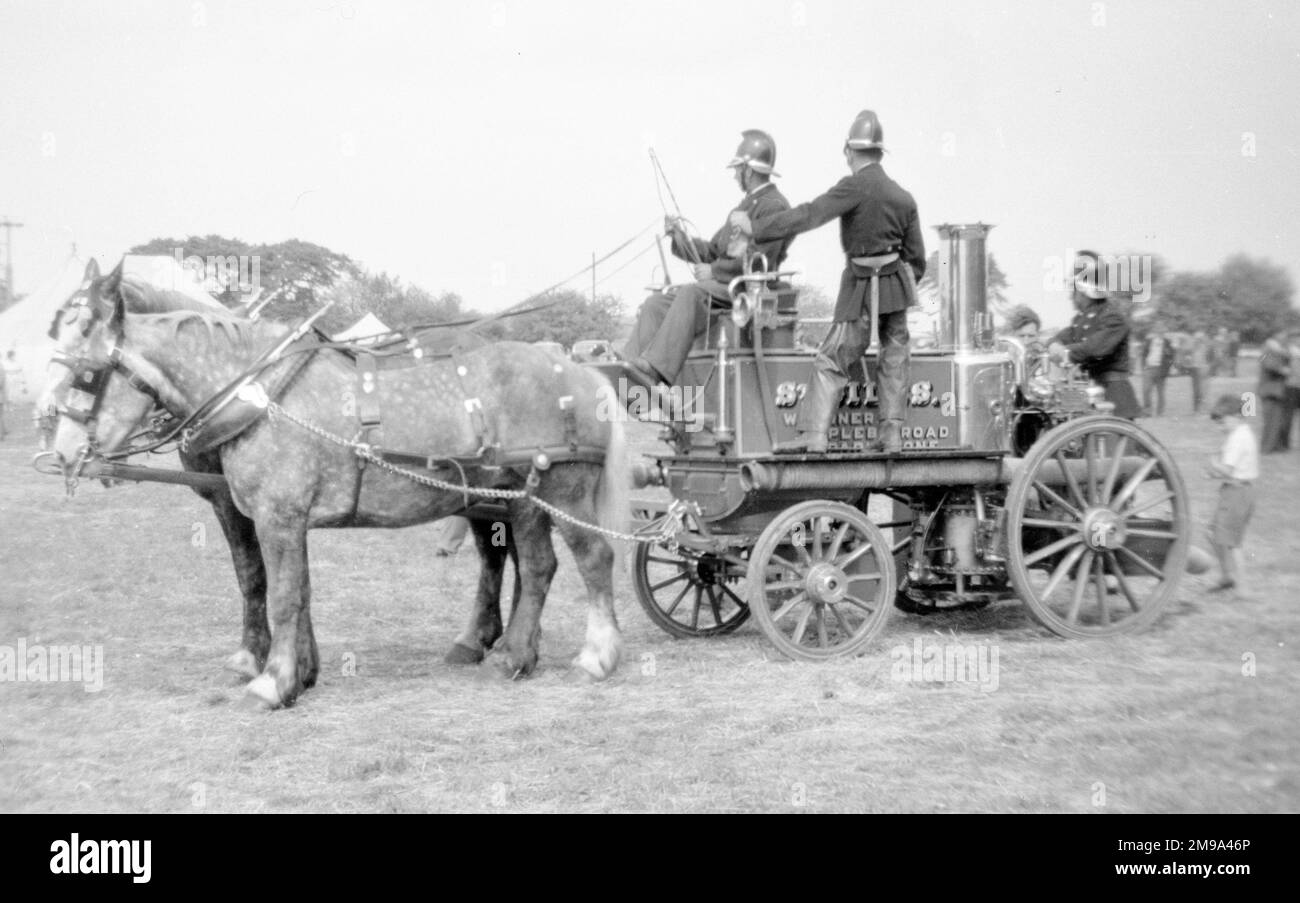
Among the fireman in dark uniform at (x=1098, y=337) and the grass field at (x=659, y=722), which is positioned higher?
the fireman in dark uniform at (x=1098, y=337)

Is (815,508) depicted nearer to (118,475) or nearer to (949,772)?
(949,772)

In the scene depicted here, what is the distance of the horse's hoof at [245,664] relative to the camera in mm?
6844

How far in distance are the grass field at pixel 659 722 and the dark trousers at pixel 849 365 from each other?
131 centimetres

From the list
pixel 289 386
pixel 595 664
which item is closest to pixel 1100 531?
pixel 595 664

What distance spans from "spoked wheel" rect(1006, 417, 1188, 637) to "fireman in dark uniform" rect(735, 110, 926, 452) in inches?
35.2

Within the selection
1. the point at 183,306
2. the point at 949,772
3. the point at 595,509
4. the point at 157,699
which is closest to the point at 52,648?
the point at 157,699

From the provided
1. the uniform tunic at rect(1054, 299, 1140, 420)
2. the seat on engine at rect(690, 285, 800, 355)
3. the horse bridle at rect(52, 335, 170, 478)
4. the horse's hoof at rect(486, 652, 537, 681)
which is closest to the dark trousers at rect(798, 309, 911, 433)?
the seat on engine at rect(690, 285, 800, 355)

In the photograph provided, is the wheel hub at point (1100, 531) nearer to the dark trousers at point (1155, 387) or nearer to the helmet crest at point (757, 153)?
the helmet crest at point (757, 153)

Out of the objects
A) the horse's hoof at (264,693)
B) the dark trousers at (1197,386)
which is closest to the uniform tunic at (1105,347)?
the horse's hoof at (264,693)

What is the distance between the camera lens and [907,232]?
283 inches

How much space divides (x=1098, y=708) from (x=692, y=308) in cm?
283

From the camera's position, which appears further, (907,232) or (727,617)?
(727,617)

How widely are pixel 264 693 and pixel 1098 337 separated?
531 centimetres

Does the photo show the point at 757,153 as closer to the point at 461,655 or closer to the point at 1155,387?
the point at 461,655
